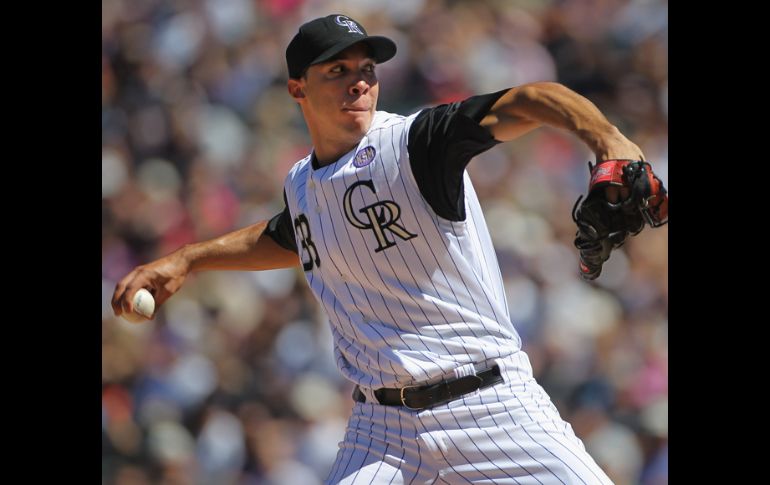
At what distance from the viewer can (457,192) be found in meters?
2.18

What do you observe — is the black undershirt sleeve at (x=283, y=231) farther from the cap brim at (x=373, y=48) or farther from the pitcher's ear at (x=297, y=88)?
the cap brim at (x=373, y=48)

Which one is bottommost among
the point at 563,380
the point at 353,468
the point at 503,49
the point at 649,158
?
the point at 353,468

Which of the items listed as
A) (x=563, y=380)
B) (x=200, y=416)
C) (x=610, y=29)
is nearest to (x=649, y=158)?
(x=610, y=29)

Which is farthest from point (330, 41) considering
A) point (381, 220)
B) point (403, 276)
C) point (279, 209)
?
point (279, 209)

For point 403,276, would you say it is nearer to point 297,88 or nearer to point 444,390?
point 444,390

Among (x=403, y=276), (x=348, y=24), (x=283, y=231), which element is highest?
(x=348, y=24)

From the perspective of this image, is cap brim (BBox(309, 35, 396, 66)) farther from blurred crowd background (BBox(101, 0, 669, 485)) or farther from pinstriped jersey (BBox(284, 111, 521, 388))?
blurred crowd background (BBox(101, 0, 669, 485))

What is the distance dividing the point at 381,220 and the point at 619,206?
709mm

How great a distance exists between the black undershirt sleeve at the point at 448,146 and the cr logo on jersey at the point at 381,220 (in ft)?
0.31

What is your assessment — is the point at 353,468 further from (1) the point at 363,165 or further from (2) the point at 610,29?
(2) the point at 610,29

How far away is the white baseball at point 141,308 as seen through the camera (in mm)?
2506

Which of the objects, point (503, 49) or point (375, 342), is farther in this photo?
point (503, 49)

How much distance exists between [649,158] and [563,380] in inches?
40.6

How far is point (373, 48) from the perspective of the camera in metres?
2.43
